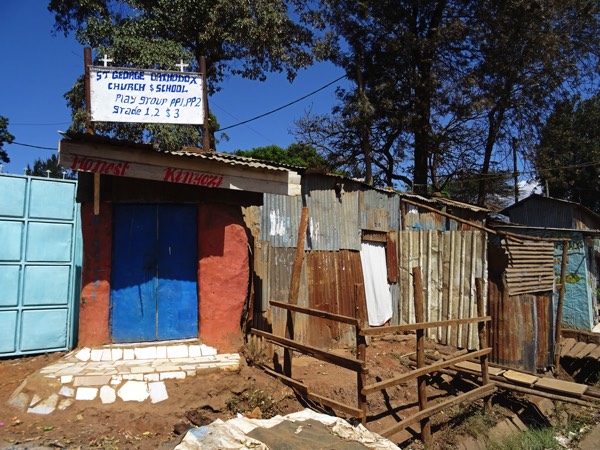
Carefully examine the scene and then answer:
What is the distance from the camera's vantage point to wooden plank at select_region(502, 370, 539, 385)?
716 cm

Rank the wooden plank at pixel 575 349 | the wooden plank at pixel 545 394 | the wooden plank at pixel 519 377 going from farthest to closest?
the wooden plank at pixel 575 349, the wooden plank at pixel 519 377, the wooden plank at pixel 545 394

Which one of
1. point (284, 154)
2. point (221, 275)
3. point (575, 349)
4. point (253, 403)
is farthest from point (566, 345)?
point (284, 154)

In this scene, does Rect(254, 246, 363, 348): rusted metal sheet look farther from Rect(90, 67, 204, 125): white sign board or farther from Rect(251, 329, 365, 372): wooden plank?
Rect(90, 67, 204, 125): white sign board

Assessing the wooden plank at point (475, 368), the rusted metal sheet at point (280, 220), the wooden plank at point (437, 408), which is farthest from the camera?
the rusted metal sheet at point (280, 220)

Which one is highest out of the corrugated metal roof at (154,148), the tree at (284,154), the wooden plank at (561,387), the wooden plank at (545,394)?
the tree at (284,154)

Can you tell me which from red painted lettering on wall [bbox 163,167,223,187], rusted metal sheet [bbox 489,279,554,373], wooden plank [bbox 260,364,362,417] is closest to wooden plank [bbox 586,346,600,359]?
rusted metal sheet [bbox 489,279,554,373]

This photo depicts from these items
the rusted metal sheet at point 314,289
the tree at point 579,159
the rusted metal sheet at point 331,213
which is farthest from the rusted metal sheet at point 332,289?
the tree at point 579,159

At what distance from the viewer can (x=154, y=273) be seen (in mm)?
5887

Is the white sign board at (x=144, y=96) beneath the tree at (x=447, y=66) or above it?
beneath

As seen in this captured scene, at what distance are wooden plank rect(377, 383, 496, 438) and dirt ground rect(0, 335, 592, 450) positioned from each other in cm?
59

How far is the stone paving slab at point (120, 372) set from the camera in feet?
14.9

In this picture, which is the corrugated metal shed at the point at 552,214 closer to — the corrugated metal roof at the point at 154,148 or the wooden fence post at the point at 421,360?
the wooden fence post at the point at 421,360

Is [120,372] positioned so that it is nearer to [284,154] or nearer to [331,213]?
[331,213]

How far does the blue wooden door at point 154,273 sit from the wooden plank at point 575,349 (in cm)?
820
